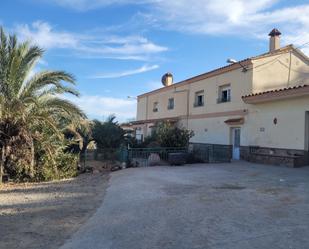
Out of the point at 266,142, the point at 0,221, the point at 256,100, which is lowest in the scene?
the point at 0,221

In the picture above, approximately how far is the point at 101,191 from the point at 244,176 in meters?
5.57

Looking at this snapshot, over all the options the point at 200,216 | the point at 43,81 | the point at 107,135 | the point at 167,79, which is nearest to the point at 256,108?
the point at 107,135

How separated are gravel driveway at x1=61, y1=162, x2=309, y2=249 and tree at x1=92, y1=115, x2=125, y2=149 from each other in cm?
1019

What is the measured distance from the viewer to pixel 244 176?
1404 centimetres

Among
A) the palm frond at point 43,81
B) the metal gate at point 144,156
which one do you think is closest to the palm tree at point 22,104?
the palm frond at point 43,81

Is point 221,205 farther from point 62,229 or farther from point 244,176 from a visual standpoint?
point 244,176

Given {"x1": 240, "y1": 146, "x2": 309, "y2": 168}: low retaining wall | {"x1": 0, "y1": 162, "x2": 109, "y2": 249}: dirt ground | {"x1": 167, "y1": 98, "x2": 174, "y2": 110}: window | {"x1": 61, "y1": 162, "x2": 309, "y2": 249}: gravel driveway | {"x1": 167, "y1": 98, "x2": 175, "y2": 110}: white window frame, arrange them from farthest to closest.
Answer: {"x1": 167, "y1": 98, "x2": 174, "y2": 110}: window
{"x1": 167, "y1": 98, "x2": 175, "y2": 110}: white window frame
{"x1": 240, "y1": 146, "x2": 309, "y2": 168}: low retaining wall
{"x1": 0, "y1": 162, "x2": 109, "y2": 249}: dirt ground
{"x1": 61, "y1": 162, "x2": 309, "y2": 249}: gravel driveway

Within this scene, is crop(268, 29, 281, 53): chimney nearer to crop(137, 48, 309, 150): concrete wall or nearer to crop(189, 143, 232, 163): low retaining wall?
crop(137, 48, 309, 150): concrete wall

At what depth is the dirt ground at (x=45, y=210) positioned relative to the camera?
20.9ft

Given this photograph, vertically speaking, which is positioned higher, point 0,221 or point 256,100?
point 256,100

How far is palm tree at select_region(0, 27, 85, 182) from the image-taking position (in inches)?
515

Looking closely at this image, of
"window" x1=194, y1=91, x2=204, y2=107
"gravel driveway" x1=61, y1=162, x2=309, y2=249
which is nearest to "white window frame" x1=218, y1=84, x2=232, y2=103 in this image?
"window" x1=194, y1=91, x2=204, y2=107

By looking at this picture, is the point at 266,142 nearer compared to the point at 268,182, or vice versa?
the point at 268,182

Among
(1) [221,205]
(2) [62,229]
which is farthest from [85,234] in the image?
(1) [221,205]
